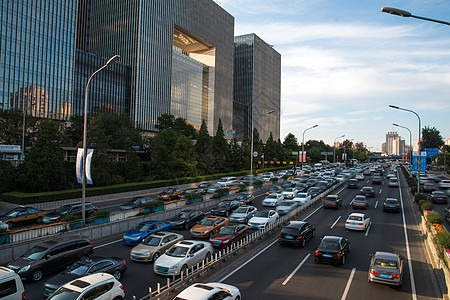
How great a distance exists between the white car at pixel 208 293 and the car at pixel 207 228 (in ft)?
31.6

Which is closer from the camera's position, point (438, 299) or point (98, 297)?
point (98, 297)

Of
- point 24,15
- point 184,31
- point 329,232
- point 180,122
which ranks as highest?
point 184,31

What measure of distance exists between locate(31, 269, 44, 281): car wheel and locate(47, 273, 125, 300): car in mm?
4238

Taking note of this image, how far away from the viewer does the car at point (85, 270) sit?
1155 centimetres

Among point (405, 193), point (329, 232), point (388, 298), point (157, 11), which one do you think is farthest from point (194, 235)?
point (157, 11)

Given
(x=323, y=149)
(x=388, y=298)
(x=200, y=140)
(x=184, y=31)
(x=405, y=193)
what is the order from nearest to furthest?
(x=388, y=298), (x=405, y=193), (x=200, y=140), (x=184, y=31), (x=323, y=149)

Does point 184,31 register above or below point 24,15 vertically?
above

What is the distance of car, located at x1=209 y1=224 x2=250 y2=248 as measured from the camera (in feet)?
60.2

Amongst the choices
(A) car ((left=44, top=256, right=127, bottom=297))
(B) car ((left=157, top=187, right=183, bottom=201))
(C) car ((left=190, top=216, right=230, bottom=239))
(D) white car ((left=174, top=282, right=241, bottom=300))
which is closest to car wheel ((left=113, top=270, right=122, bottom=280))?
(A) car ((left=44, top=256, right=127, bottom=297))

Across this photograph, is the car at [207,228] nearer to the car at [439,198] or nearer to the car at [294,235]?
the car at [294,235]

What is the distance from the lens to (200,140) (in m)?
61.7

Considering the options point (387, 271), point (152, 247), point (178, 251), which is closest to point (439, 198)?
point (387, 271)

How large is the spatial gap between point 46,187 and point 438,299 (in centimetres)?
3734

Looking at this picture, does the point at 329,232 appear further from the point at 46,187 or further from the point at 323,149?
the point at 323,149
